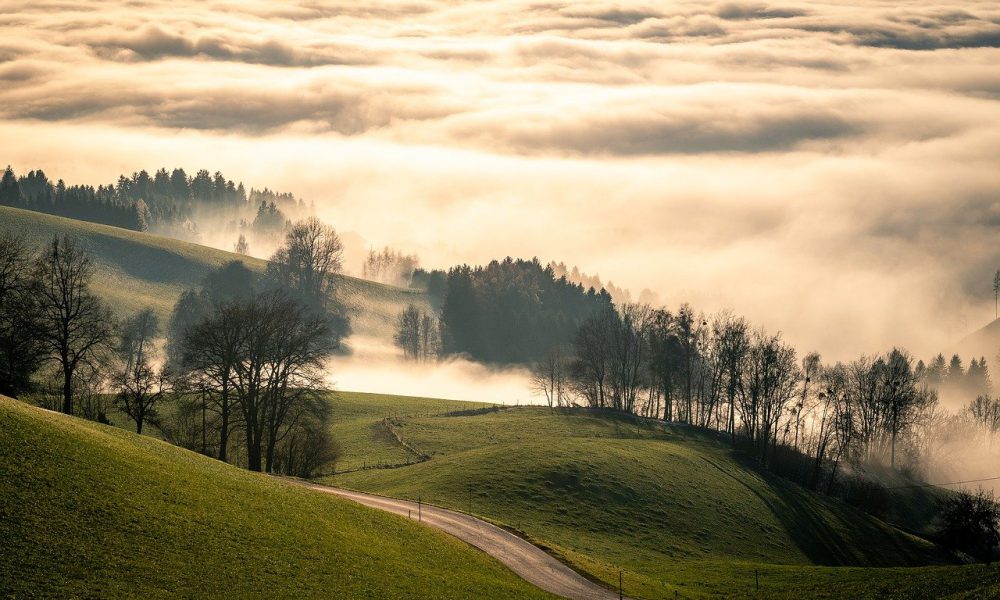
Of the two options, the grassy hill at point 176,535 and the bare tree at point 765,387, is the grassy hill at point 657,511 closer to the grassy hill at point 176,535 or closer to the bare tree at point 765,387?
the bare tree at point 765,387

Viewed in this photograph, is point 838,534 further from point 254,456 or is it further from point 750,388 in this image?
point 254,456

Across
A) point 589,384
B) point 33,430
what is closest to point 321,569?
point 33,430

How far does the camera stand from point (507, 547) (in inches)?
2372

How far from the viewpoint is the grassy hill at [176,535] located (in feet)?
108

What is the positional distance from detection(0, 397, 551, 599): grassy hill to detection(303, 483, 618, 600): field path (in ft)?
8.69

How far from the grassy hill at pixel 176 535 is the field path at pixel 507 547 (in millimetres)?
2649

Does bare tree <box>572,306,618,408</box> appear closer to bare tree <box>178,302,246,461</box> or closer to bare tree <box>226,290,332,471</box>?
bare tree <box>226,290,332,471</box>

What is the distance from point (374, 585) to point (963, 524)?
7172 centimetres

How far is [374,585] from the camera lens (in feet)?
137

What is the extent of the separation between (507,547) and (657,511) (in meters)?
29.3

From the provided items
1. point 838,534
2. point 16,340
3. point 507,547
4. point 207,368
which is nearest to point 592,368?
point 838,534

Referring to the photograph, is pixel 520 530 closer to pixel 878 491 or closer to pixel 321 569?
pixel 321 569

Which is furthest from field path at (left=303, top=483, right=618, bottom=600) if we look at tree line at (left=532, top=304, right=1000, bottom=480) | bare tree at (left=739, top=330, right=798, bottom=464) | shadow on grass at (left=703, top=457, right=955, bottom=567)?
bare tree at (left=739, top=330, right=798, bottom=464)

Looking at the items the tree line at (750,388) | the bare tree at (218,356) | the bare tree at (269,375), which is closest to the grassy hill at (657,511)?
the bare tree at (269,375)
